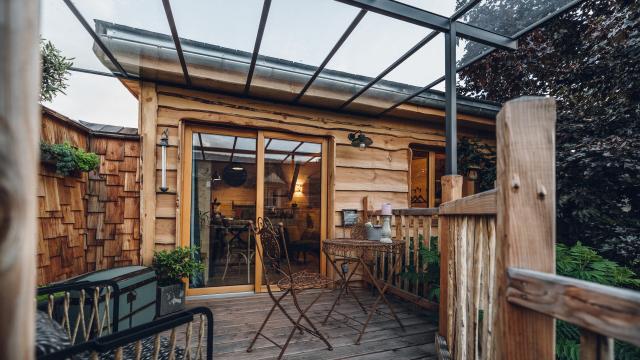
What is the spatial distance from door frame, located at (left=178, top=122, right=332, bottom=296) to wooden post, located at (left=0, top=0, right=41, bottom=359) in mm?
2879

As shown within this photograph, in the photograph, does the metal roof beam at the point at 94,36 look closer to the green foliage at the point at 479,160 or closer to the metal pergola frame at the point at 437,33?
the metal pergola frame at the point at 437,33

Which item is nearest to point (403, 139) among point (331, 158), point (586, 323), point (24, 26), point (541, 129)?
point (331, 158)

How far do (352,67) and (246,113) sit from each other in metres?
1.36

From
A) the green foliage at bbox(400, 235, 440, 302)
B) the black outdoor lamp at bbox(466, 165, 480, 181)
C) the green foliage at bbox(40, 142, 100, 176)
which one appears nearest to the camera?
the green foliage at bbox(40, 142, 100, 176)

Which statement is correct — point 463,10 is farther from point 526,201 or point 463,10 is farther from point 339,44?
point 526,201

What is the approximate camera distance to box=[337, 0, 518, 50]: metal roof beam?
82.0 inches

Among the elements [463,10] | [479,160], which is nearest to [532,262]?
[463,10]

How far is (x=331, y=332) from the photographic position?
2.39m

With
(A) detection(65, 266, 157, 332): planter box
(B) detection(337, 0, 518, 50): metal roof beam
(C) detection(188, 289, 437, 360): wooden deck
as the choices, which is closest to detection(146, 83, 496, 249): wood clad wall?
(A) detection(65, 266, 157, 332): planter box

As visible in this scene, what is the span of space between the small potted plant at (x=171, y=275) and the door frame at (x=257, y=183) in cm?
34

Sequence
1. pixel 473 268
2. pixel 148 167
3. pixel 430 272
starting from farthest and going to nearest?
1. pixel 148 167
2. pixel 430 272
3. pixel 473 268

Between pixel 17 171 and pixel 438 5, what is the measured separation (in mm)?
2620

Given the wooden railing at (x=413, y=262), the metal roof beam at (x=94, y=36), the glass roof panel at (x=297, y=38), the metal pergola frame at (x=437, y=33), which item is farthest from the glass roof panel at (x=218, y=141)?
the wooden railing at (x=413, y=262)

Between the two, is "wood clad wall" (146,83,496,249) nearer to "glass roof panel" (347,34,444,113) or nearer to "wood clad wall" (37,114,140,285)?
"wood clad wall" (37,114,140,285)
